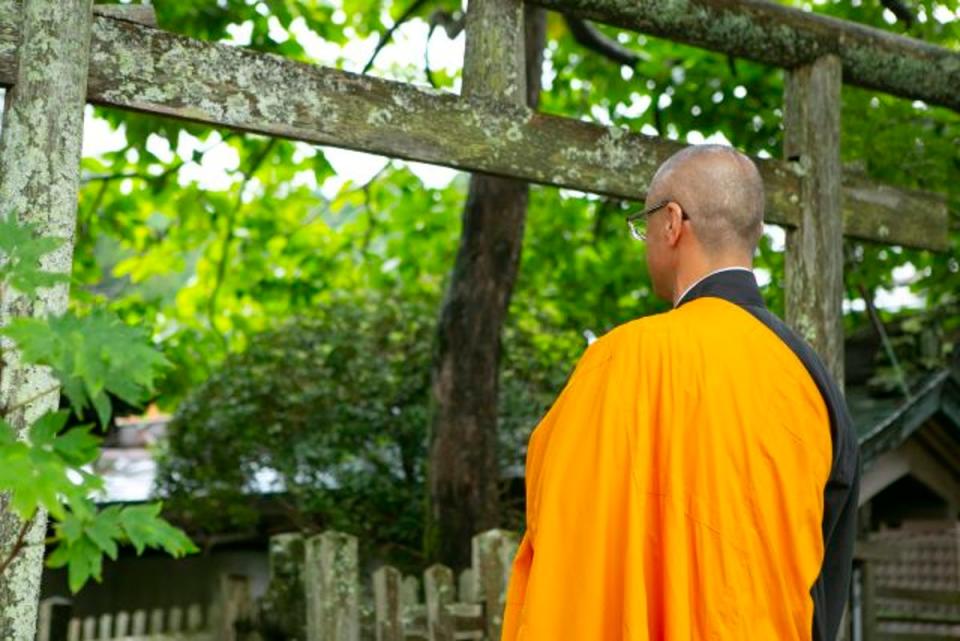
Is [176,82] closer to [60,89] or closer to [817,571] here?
[60,89]

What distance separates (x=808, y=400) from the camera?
299 cm

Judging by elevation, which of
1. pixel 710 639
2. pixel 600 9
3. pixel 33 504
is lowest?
pixel 710 639

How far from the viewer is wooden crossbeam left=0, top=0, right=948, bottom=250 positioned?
3.80 m

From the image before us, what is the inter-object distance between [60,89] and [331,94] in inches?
32.0

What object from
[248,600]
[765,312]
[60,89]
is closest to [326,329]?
[248,600]

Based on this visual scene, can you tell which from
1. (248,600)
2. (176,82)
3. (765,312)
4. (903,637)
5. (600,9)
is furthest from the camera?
(903,637)

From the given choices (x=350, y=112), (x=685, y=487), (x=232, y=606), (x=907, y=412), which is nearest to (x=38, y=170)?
(x=350, y=112)

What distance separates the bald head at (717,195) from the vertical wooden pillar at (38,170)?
4.83 ft

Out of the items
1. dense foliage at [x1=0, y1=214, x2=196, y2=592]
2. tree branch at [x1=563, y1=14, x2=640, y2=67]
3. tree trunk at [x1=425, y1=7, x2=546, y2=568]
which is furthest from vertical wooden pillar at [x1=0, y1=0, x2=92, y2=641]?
tree branch at [x1=563, y1=14, x2=640, y2=67]

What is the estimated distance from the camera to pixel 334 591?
582 centimetres

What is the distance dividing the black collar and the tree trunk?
5043mm

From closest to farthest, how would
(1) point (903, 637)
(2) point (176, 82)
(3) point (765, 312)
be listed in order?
(3) point (765, 312), (2) point (176, 82), (1) point (903, 637)

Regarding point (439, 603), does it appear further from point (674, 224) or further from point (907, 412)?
point (907, 412)

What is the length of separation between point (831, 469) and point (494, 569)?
2837 mm
